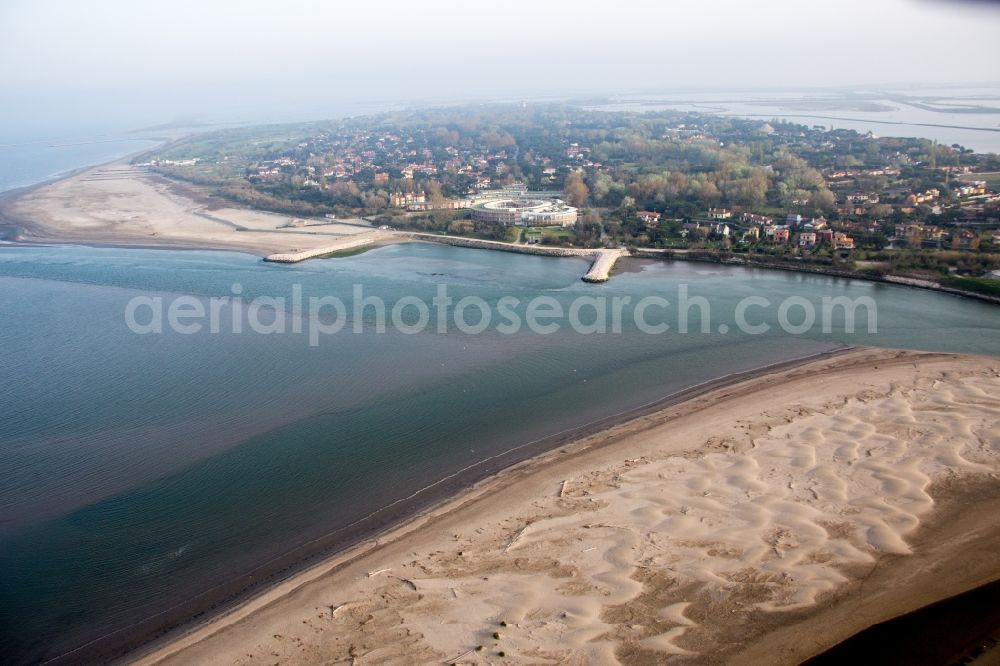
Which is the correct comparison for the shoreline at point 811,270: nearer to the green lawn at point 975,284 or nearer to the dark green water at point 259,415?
the green lawn at point 975,284

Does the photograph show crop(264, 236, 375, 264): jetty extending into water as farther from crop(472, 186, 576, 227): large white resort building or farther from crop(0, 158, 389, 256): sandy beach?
crop(472, 186, 576, 227): large white resort building

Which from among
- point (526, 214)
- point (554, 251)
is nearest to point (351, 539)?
point (554, 251)

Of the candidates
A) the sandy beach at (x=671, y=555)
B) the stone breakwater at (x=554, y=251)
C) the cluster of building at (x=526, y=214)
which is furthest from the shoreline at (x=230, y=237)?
the sandy beach at (x=671, y=555)

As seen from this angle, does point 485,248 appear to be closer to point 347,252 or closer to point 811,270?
point 347,252

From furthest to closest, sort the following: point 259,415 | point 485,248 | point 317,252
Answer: point 485,248 < point 317,252 < point 259,415

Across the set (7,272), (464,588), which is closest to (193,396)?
(464,588)

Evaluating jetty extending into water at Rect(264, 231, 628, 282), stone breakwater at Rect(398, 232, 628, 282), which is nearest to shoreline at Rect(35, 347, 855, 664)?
stone breakwater at Rect(398, 232, 628, 282)

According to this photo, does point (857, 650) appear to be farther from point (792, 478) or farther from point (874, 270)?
point (874, 270)
